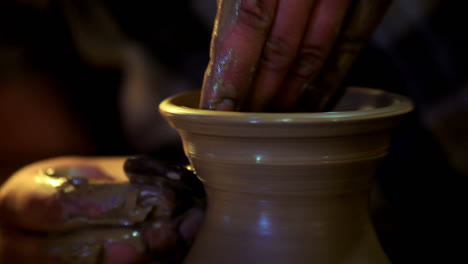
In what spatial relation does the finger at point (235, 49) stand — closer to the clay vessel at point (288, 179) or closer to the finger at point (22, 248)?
the clay vessel at point (288, 179)

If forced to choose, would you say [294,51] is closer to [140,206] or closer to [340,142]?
[340,142]

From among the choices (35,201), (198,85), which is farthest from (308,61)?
(198,85)

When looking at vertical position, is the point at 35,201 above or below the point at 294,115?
below

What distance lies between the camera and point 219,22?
0.80 m

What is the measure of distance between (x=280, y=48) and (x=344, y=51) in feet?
0.49

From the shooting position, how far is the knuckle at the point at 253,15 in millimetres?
770

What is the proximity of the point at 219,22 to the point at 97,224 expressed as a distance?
429 millimetres

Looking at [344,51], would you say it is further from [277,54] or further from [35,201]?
[35,201]

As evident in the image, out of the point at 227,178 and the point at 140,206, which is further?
the point at 140,206

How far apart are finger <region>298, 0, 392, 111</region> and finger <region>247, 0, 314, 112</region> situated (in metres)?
0.08

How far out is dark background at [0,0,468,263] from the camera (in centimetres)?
183

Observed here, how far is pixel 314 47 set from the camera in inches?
33.3

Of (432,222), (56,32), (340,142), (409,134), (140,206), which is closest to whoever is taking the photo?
(340,142)

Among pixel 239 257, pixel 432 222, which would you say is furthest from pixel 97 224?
pixel 432 222
